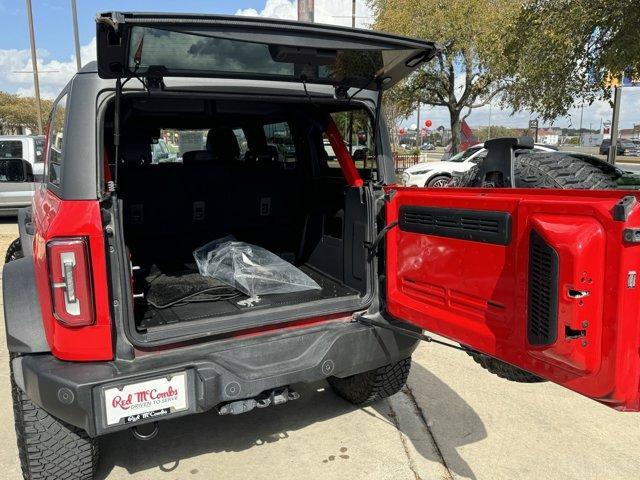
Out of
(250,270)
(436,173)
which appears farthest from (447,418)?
(436,173)

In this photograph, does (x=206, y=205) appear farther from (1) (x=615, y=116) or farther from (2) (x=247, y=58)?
(1) (x=615, y=116)

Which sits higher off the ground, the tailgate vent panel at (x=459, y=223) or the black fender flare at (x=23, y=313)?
the tailgate vent panel at (x=459, y=223)

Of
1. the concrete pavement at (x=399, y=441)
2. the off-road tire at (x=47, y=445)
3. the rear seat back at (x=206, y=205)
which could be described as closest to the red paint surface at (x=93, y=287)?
the off-road tire at (x=47, y=445)

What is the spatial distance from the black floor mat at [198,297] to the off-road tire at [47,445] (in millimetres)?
549

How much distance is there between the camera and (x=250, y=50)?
2279 millimetres

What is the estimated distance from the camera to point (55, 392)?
203 centimetres

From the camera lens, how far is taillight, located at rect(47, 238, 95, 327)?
80.3 inches

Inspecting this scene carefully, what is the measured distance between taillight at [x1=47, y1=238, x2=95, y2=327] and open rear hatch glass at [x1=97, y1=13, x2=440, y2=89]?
0.71 m

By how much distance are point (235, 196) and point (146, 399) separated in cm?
228

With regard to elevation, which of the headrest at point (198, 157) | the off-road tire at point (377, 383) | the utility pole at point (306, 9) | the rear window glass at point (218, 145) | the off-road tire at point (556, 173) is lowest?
the off-road tire at point (377, 383)

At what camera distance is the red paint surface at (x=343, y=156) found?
3.04m

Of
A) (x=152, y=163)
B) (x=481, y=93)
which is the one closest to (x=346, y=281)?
(x=152, y=163)

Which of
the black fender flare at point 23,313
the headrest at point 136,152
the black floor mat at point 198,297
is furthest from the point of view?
the headrest at point 136,152

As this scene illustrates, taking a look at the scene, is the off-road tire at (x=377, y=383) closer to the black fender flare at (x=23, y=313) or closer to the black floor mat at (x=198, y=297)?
the black floor mat at (x=198, y=297)
